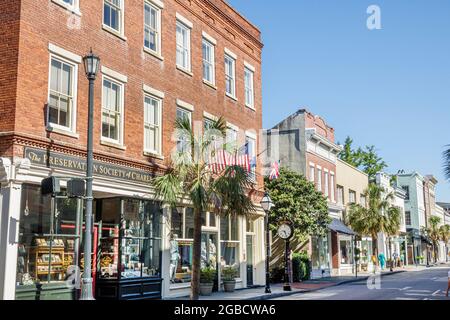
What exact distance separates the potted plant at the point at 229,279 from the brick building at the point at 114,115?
0.41 meters

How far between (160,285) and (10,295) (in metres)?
6.49

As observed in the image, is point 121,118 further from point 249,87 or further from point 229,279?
point 249,87

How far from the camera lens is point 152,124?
18734 mm

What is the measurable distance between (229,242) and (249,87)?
8076 mm

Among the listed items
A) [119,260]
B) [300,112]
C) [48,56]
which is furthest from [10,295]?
[300,112]

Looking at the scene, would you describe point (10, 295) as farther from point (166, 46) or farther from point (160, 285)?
point (166, 46)

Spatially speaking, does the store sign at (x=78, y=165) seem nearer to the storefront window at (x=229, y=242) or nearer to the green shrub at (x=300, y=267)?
the storefront window at (x=229, y=242)

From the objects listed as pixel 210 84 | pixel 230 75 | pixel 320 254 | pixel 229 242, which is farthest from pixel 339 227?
pixel 210 84

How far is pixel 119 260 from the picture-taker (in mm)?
16375

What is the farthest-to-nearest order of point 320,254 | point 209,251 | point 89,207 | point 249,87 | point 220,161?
1. point 320,254
2. point 249,87
3. point 209,251
4. point 220,161
5. point 89,207

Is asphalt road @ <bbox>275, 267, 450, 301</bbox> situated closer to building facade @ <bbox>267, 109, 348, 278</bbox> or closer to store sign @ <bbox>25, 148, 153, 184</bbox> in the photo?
store sign @ <bbox>25, 148, 153, 184</bbox>

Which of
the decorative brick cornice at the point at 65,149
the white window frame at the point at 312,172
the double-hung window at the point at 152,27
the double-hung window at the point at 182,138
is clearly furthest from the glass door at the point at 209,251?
the white window frame at the point at 312,172

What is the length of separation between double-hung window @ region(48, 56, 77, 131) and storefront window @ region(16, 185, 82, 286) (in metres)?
2.00

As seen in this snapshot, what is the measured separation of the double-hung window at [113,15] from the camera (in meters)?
17.0
